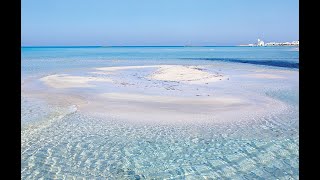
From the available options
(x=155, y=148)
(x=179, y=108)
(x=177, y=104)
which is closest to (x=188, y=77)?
(x=177, y=104)

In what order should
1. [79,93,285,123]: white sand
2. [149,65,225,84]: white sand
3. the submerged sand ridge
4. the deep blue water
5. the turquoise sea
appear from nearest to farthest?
the turquoise sea < [79,93,285,123]: white sand < the submerged sand ridge < [149,65,225,84]: white sand < the deep blue water

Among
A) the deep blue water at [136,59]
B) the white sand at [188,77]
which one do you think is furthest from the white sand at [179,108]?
the deep blue water at [136,59]

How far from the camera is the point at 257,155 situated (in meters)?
6.25

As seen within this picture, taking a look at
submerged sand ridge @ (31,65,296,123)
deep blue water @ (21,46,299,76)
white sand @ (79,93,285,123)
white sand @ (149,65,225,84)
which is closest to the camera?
white sand @ (79,93,285,123)

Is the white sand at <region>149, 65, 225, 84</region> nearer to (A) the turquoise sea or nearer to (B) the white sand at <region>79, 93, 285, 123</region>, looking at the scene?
(B) the white sand at <region>79, 93, 285, 123</region>

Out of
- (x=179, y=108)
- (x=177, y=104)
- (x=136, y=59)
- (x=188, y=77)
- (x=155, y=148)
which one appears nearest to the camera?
(x=155, y=148)

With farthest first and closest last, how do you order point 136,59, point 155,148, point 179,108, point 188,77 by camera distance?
point 136,59 < point 188,77 < point 179,108 < point 155,148

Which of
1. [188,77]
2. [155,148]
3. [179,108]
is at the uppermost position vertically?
[188,77]

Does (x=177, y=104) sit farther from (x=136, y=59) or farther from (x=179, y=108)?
(x=136, y=59)

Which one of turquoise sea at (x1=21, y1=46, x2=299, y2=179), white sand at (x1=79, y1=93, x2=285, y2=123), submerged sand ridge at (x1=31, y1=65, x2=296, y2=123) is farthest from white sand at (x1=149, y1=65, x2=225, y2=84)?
turquoise sea at (x1=21, y1=46, x2=299, y2=179)

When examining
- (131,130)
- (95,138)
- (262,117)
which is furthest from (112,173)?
(262,117)

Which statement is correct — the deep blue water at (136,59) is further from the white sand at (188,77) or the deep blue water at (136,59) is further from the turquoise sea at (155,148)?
the turquoise sea at (155,148)
